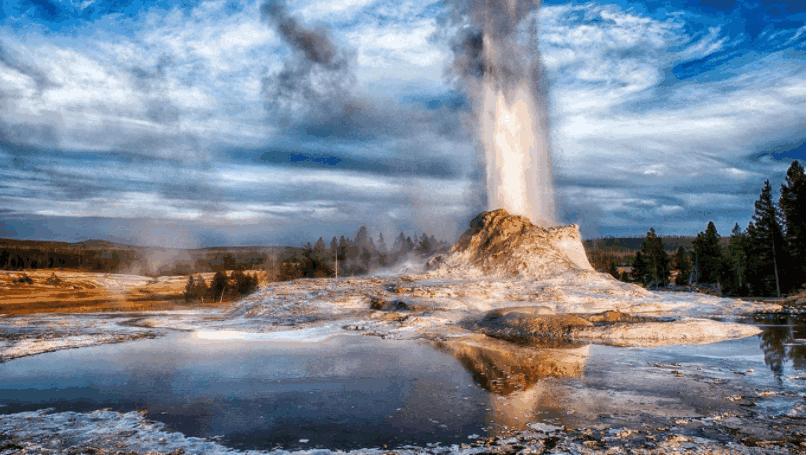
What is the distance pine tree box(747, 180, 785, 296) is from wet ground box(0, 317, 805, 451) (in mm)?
42299

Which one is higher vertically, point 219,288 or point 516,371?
point 219,288

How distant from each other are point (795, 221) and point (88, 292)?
64674mm

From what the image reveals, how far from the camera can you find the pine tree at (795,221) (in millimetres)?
49594

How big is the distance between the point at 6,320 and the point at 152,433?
22758 millimetres

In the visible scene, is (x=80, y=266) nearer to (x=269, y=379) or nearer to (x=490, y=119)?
(x=490, y=119)

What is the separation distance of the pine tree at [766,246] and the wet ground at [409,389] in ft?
139

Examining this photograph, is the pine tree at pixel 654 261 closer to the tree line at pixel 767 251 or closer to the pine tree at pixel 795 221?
the tree line at pixel 767 251

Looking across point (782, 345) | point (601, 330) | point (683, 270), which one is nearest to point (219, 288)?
point (601, 330)

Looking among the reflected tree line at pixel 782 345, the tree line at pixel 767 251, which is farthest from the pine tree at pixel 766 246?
the reflected tree line at pixel 782 345

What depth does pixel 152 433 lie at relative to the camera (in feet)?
26.3

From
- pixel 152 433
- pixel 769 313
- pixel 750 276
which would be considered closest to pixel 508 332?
pixel 152 433

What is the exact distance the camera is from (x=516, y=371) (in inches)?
503

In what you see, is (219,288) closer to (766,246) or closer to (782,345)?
(782,345)

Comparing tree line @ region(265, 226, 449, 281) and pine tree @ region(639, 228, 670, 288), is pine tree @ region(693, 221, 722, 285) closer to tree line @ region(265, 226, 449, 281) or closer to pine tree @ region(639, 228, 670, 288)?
pine tree @ region(639, 228, 670, 288)
